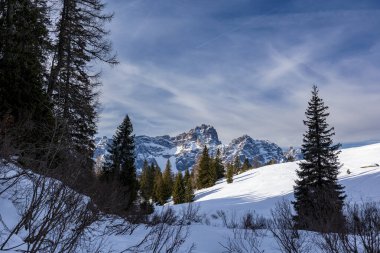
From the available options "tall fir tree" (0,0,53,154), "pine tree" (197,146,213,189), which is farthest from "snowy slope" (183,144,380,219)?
"tall fir tree" (0,0,53,154)

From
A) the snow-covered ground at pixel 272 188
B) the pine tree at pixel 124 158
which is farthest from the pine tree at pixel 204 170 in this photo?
the pine tree at pixel 124 158

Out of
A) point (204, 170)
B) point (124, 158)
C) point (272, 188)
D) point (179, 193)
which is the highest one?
point (204, 170)

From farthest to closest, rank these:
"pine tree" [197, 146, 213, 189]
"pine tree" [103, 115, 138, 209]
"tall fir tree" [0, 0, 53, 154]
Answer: "pine tree" [197, 146, 213, 189]
"pine tree" [103, 115, 138, 209]
"tall fir tree" [0, 0, 53, 154]

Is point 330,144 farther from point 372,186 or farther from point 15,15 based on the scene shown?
point 15,15

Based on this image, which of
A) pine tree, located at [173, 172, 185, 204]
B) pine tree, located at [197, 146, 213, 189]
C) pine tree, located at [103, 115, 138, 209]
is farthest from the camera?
pine tree, located at [197, 146, 213, 189]

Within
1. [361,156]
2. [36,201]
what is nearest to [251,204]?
[361,156]

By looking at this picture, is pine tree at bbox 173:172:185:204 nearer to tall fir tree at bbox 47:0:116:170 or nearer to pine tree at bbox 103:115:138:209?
pine tree at bbox 103:115:138:209

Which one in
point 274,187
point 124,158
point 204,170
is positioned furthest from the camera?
point 204,170

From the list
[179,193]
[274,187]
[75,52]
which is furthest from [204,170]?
[75,52]

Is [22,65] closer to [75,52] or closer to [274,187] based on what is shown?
[75,52]

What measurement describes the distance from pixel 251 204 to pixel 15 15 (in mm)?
31788

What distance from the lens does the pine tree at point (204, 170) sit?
6581 centimetres

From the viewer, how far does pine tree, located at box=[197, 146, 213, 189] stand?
65812 mm

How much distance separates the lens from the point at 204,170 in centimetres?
6694
